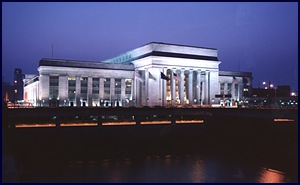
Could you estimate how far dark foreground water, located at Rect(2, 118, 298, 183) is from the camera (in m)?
39.5

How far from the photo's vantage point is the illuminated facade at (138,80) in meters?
104

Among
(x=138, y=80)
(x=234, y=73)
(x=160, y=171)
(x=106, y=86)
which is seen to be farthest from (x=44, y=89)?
(x=234, y=73)

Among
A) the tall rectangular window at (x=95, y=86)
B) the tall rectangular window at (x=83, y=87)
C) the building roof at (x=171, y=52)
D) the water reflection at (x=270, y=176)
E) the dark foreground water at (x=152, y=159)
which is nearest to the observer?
the water reflection at (x=270, y=176)

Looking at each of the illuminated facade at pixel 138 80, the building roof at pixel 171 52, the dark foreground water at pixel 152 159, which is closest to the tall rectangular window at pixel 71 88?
the illuminated facade at pixel 138 80

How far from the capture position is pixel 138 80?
4500 inches

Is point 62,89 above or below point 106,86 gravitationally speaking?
below

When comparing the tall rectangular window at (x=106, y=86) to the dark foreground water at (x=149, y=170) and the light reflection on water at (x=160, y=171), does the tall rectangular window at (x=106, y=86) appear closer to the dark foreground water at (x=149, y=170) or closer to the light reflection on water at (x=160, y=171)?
the dark foreground water at (x=149, y=170)

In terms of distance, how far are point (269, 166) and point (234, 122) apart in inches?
1404

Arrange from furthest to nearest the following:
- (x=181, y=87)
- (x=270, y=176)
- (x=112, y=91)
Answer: (x=112, y=91), (x=181, y=87), (x=270, y=176)

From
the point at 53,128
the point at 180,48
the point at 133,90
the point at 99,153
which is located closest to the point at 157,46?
the point at 180,48

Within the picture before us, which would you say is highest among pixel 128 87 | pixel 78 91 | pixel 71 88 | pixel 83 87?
pixel 128 87

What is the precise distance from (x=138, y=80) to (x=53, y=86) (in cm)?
2826

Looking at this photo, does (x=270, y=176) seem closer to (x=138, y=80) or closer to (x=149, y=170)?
(x=149, y=170)

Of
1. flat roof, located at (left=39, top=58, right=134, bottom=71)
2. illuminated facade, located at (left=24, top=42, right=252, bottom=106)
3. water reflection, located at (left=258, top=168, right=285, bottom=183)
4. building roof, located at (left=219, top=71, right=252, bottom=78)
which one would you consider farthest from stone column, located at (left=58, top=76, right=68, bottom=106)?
water reflection, located at (left=258, top=168, right=285, bottom=183)
